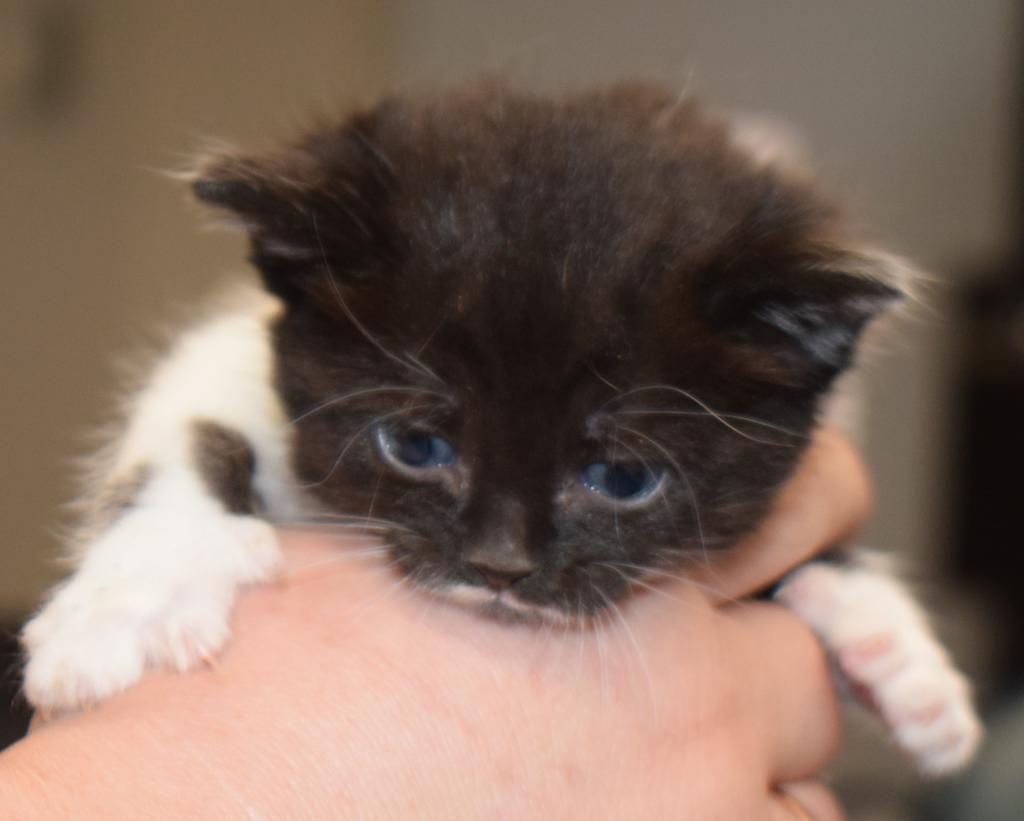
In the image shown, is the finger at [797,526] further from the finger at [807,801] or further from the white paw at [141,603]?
the white paw at [141,603]

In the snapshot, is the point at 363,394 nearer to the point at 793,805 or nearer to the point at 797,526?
the point at 797,526

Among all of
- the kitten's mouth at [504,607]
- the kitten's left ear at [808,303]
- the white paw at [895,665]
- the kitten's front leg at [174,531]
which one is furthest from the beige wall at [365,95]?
the kitten's mouth at [504,607]

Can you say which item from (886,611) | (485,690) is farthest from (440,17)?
(485,690)

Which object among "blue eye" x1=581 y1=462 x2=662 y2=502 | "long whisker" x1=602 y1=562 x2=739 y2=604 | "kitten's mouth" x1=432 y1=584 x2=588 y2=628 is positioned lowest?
"kitten's mouth" x1=432 y1=584 x2=588 y2=628

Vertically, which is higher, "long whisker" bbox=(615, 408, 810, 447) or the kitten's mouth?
"long whisker" bbox=(615, 408, 810, 447)

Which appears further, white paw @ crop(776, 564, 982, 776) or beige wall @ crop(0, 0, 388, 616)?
beige wall @ crop(0, 0, 388, 616)

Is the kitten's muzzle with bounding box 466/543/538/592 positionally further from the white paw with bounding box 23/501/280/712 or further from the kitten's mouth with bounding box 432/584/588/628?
the white paw with bounding box 23/501/280/712

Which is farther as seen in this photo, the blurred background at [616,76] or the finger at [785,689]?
the blurred background at [616,76]

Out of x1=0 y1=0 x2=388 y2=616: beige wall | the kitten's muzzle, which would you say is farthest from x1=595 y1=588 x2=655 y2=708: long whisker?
x1=0 y1=0 x2=388 y2=616: beige wall
